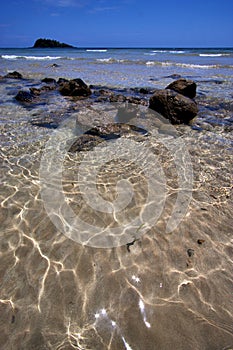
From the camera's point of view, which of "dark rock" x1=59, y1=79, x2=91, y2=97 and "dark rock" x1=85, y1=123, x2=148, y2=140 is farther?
"dark rock" x1=59, y1=79, x2=91, y2=97

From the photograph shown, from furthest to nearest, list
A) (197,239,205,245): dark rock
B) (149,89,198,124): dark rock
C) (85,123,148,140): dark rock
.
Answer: (149,89,198,124): dark rock
(85,123,148,140): dark rock
(197,239,205,245): dark rock

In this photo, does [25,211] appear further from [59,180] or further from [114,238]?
[114,238]

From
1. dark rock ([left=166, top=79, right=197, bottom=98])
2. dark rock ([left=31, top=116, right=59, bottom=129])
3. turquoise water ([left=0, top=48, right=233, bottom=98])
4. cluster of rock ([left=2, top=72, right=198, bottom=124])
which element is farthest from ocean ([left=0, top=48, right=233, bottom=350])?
turquoise water ([left=0, top=48, right=233, bottom=98])

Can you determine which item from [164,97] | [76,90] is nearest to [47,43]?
[76,90]

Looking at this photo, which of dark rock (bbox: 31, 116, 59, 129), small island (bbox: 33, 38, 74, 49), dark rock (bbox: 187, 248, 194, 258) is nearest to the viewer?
dark rock (bbox: 187, 248, 194, 258)

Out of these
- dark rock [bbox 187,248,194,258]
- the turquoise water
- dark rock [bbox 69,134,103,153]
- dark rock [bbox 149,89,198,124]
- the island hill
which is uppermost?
the island hill

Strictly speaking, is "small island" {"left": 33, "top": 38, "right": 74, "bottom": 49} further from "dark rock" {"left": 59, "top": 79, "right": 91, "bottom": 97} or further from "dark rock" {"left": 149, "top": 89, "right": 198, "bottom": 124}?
"dark rock" {"left": 149, "top": 89, "right": 198, "bottom": 124}

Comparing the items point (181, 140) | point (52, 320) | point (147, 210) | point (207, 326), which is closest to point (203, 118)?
point (181, 140)

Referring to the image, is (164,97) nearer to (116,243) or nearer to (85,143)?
(85,143)

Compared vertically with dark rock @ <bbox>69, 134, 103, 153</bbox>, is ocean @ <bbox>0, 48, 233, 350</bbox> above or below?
below
